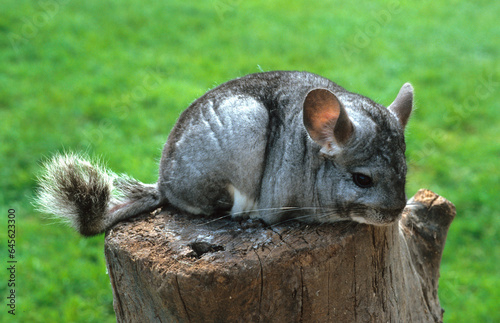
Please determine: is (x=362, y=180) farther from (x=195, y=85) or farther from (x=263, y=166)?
(x=195, y=85)

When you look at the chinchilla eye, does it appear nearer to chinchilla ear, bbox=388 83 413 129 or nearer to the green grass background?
chinchilla ear, bbox=388 83 413 129

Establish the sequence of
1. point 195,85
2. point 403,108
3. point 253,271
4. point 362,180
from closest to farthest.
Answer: point 253,271
point 362,180
point 403,108
point 195,85

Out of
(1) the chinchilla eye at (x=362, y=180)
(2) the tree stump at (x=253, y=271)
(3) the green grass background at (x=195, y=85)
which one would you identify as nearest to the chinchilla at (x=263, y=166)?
(1) the chinchilla eye at (x=362, y=180)

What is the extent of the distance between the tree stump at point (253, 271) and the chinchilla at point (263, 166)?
128 millimetres

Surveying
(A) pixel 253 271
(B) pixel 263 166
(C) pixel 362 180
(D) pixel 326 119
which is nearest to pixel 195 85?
(B) pixel 263 166

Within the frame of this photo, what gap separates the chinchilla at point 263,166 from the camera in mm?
2857

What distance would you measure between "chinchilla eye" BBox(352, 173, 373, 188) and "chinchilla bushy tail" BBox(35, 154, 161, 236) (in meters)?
1.24

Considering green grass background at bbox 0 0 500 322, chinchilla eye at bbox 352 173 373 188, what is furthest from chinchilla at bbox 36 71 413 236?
green grass background at bbox 0 0 500 322

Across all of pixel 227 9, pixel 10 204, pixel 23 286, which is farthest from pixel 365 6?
pixel 23 286

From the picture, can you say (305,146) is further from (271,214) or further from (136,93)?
(136,93)

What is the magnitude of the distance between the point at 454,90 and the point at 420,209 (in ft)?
15.9

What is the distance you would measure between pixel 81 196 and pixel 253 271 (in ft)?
3.80

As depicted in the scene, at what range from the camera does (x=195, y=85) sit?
25.5 feet

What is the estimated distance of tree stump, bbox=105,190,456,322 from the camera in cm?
255
